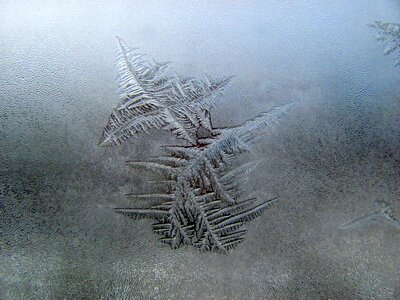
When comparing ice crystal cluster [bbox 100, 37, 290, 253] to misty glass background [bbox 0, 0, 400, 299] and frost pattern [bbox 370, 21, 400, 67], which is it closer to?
misty glass background [bbox 0, 0, 400, 299]

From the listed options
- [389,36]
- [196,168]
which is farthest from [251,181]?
[389,36]

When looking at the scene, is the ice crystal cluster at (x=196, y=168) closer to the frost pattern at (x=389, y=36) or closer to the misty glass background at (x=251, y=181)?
the misty glass background at (x=251, y=181)

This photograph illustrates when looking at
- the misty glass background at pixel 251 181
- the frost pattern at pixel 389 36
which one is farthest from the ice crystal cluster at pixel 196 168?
the frost pattern at pixel 389 36

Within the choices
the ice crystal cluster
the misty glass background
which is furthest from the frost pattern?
the ice crystal cluster

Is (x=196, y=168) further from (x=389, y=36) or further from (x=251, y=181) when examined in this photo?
(x=389, y=36)

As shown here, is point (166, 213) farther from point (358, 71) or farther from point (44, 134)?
point (358, 71)

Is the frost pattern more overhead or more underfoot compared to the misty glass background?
more overhead

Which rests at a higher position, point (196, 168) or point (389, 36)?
point (389, 36)
